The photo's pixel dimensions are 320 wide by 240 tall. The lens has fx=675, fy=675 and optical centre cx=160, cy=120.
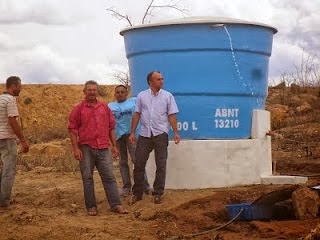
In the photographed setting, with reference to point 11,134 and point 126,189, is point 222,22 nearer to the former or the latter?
point 126,189

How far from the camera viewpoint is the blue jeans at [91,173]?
25.7ft

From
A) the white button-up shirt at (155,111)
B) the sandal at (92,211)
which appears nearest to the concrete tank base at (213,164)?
the white button-up shirt at (155,111)

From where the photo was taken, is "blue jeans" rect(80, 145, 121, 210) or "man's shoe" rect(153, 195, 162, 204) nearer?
"blue jeans" rect(80, 145, 121, 210)

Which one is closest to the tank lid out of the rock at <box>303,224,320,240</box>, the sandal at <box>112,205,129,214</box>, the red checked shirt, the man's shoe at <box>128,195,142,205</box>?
the red checked shirt

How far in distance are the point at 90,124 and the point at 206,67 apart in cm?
191

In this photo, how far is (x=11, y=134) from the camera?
8.27m

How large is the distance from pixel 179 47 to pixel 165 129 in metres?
1.32

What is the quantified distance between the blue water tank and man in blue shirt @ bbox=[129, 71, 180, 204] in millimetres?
774

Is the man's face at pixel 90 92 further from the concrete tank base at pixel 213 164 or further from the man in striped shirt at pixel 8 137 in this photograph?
the concrete tank base at pixel 213 164

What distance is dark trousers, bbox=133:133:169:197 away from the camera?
26.3ft

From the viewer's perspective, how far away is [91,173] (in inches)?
310

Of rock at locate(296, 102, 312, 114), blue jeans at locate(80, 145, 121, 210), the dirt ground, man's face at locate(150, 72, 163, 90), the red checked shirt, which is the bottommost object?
the dirt ground

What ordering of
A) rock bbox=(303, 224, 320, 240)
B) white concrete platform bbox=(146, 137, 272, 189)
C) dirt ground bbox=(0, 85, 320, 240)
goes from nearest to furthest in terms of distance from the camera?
rock bbox=(303, 224, 320, 240) < dirt ground bbox=(0, 85, 320, 240) < white concrete platform bbox=(146, 137, 272, 189)

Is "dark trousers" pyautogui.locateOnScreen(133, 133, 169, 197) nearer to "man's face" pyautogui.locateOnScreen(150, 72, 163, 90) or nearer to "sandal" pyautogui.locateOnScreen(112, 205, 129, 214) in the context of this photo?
"sandal" pyautogui.locateOnScreen(112, 205, 129, 214)
